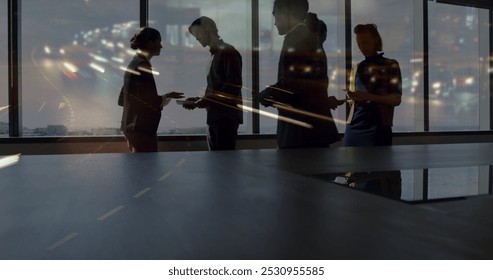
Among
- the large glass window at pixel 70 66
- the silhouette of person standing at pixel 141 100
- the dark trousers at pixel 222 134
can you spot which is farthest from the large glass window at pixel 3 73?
the dark trousers at pixel 222 134

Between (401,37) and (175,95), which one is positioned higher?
(401,37)

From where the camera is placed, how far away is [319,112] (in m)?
1.77

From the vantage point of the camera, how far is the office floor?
25cm

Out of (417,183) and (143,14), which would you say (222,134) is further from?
(143,14)

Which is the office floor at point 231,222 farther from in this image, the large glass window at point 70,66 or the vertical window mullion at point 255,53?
the vertical window mullion at point 255,53

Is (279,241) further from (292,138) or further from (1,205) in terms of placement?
(292,138)

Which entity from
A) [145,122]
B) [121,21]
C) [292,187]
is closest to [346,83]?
[121,21]

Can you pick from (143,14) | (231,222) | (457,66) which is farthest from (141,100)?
(457,66)

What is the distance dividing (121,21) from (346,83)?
2.70 metres

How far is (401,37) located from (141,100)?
157 inches

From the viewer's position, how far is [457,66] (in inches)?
213

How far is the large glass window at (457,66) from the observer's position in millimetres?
5293

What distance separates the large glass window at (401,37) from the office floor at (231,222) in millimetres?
4705

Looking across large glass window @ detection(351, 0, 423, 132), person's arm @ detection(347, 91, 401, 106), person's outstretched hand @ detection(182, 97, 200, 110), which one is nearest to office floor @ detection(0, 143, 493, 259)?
person's arm @ detection(347, 91, 401, 106)
